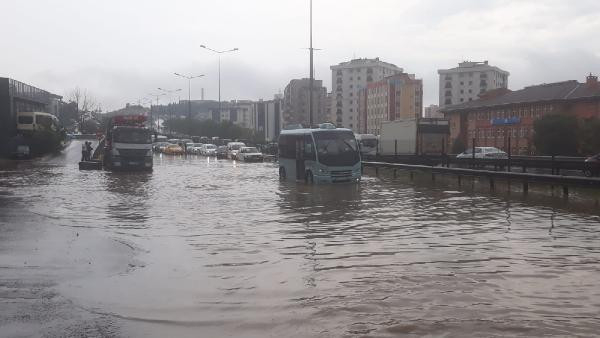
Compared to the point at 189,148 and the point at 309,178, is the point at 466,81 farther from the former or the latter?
the point at 309,178

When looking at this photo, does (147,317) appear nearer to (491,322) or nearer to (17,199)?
(491,322)

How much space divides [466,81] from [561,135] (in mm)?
109008

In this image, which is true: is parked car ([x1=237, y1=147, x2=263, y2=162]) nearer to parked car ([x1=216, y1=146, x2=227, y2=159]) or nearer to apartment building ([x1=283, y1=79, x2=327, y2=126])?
parked car ([x1=216, y1=146, x2=227, y2=159])

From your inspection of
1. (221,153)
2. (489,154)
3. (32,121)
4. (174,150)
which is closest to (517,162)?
(489,154)

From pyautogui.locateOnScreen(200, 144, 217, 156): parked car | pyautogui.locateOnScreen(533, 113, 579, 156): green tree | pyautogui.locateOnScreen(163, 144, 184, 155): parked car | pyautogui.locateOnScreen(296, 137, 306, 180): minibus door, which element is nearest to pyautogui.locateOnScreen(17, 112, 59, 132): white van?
pyautogui.locateOnScreen(163, 144, 184, 155): parked car

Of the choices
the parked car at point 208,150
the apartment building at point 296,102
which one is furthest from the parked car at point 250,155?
the apartment building at point 296,102

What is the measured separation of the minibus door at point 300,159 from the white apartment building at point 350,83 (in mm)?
134952

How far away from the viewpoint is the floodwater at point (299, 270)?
6164 mm

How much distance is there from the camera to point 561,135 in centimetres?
4006

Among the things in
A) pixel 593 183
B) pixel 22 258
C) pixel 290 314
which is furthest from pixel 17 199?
pixel 593 183

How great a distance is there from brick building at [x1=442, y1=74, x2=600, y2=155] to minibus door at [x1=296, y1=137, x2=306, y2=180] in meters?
34.2

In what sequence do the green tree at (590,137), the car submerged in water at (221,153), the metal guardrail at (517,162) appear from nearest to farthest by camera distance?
the metal guardrail at (517,162), the green tree at (590,137), the car submerged in water at (221,153)

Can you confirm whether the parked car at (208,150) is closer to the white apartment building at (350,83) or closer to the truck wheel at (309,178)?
the truck wheel at (309,178)

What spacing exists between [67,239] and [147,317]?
576cm
